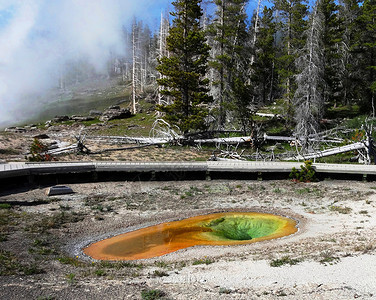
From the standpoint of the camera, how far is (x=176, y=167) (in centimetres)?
2031

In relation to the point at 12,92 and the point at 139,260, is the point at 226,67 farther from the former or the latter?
the point at 12,92

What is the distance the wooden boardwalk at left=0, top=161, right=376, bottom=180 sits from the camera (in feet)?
62.4

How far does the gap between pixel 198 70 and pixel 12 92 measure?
54569 millimetres

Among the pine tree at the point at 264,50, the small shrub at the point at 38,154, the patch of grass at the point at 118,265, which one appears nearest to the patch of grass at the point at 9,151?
the small shrub at the point at 38,154

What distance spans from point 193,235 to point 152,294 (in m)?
5.25

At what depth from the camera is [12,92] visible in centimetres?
7088

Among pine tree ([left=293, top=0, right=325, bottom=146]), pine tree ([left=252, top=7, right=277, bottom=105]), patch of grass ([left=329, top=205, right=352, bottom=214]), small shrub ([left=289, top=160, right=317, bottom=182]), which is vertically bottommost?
patch of grass ([left=329, top=205, right=352, bottom=214])

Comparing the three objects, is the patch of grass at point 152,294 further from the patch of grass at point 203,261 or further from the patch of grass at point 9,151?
the patch of grass at point 9,151

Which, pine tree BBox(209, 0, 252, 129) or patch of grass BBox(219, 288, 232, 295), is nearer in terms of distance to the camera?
patch of grass BBox(219, 288, 232, 295)

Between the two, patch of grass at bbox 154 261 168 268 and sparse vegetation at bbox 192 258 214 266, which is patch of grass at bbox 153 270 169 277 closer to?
patch of grass at bbox 154 261 168 268

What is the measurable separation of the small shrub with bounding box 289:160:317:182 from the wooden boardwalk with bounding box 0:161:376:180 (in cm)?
37

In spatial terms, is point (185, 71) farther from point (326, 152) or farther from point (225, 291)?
point (225, 291)

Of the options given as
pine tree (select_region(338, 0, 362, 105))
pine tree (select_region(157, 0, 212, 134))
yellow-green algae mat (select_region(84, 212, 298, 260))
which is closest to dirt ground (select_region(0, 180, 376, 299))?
yellow-green algae mat (select_region(84, 212, 298, 260))

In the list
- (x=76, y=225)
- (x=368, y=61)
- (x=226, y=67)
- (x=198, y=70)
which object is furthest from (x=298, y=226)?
(x=368, y=61)
